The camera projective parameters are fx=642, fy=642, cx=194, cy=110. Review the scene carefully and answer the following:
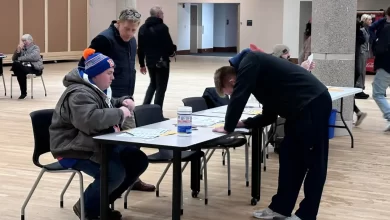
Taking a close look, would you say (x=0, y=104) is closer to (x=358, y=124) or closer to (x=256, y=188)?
(x=358, y=124)

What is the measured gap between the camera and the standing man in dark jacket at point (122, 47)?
5164 mm

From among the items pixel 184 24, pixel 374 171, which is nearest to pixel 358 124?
pixel 374 171

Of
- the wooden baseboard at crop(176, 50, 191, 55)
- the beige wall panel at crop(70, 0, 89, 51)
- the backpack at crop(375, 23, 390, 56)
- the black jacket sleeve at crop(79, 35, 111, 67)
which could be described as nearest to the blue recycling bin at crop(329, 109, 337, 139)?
the backpack at crop(375, 23, 390, 56)

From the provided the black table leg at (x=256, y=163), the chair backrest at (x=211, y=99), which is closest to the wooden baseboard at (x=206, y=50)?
the chair backrest at (x=211, y=99)

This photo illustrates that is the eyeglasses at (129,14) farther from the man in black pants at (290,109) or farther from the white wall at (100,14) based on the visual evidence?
the white wall at (100,14)

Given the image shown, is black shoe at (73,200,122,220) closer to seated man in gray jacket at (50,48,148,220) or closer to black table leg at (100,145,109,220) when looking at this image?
seated man in gray jacket at (50,48,148,220)

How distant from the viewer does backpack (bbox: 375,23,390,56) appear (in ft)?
28.6

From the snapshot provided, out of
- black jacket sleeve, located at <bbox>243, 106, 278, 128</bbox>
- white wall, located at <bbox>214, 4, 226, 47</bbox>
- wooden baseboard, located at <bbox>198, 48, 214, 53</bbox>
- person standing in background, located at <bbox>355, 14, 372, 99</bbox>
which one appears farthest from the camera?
white wall, located at <bbox>214, 4, 226, 47</bbox>

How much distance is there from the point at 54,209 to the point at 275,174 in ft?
7.65

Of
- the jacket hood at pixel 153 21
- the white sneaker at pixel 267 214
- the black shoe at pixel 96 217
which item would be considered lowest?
the white sneaker at pixel 267 214

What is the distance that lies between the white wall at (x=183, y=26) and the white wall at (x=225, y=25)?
2.39 meters

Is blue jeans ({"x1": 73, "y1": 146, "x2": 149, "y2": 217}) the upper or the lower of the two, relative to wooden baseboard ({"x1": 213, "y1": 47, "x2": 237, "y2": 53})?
lower

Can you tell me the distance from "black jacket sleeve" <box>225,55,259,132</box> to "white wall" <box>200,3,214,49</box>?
24.6 m

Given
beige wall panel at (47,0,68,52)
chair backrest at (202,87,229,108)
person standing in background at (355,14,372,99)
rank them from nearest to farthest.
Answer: chair backrest at (202,87,229,108), person standing in background at (355,14,372,99), beige wall panel at (47,0,68,52)
